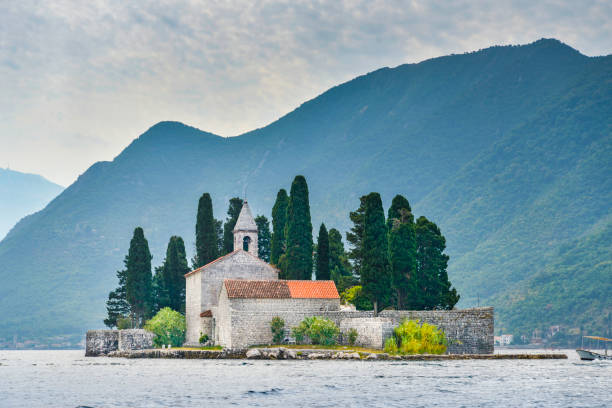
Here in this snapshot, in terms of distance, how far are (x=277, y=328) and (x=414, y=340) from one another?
34.7ft

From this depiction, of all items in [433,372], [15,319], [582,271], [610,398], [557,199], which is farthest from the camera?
[15,319]

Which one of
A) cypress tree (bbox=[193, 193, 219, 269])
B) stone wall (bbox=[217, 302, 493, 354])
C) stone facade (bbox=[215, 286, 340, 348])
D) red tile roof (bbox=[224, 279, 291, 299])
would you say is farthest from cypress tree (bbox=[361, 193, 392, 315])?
cypress tree (bbox=[193, 193, 219, 269])

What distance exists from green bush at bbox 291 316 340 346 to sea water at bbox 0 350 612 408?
15.9 feet

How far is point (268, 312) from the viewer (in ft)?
198

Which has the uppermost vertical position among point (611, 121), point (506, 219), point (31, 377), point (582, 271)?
point (611, 121)

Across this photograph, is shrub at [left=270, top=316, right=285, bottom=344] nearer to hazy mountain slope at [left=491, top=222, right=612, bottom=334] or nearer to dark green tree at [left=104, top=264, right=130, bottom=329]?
dark green tree at [left=104, top=264, right=130, bottom=329]

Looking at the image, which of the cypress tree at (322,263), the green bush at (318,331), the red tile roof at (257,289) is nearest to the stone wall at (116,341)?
the red tile roof at (257,289)

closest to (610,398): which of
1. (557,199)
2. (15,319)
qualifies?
(557,199)

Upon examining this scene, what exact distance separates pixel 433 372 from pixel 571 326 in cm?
7321

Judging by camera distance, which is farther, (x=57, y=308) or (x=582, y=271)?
(x=57, y=308)

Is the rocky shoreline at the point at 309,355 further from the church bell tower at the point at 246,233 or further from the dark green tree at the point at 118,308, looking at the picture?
the dark green tree at the point at 118,308

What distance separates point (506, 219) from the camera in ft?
529

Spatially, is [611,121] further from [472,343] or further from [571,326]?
[472,343]

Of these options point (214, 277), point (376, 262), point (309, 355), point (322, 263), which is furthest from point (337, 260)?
point (309, 355)
